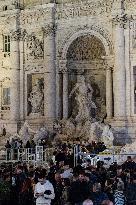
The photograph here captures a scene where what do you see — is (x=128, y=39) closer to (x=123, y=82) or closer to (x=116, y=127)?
(x=123, y=82)

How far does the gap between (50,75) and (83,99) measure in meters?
2.49

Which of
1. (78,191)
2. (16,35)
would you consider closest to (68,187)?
(78,191)

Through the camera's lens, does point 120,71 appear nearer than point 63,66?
Yes

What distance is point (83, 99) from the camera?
1230 inches

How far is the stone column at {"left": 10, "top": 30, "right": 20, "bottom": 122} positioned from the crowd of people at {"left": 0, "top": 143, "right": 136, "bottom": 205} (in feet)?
58.1

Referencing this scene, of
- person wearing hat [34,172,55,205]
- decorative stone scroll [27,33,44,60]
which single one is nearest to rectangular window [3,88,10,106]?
decorative stone scroll [27,33,44,60]

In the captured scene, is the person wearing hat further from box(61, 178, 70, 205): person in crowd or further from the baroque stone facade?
the baroque stone facade

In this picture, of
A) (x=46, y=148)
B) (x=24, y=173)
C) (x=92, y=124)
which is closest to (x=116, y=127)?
(x=92, y=124)

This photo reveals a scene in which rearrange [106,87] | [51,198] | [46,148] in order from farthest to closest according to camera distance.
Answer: [106,87] → [46,148] → [51,198]

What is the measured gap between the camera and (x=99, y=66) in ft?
104

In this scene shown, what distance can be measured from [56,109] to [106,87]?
3.41 m

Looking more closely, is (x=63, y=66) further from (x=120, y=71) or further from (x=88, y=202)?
(x=88, y=202)

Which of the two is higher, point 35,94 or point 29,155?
point 35,94

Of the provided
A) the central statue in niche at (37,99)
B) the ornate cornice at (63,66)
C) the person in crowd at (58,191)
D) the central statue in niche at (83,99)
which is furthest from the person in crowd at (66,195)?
the central statue in niche at (37,99)
